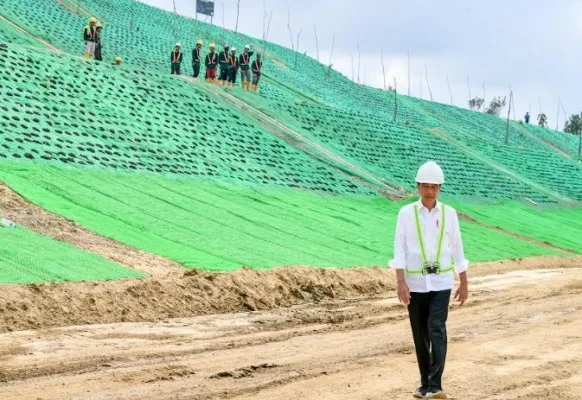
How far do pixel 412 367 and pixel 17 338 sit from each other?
181 inches

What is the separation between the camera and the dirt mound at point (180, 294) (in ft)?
42.8

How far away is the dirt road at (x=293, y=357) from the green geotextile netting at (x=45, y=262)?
5.88 ft

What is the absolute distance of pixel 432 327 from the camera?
8492 millimetres


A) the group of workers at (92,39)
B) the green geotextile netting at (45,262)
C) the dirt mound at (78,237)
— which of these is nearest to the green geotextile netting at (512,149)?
the group of workers at (92,39)

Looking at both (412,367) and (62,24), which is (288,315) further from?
(62,24)

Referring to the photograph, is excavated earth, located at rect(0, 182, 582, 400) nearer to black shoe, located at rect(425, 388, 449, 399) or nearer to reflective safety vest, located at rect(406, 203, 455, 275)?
black shoe, located at rect(425, 388, 449, 399)

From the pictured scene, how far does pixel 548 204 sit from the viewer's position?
Result: 133 ft

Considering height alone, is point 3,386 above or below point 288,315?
above

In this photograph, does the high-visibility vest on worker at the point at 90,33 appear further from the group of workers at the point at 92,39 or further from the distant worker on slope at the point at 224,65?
the distant worker on slope at the point at 224,65

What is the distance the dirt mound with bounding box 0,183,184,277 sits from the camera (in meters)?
17.1

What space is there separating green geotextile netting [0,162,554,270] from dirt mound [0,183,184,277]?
31 centimetres

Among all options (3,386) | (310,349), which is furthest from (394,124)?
(3,386)

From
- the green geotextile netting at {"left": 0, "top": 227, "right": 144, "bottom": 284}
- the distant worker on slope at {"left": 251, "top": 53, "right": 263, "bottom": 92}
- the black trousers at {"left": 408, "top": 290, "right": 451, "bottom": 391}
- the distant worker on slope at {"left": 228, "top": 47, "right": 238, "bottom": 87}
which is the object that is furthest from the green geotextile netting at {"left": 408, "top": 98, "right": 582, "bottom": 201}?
the black trousers at {"left": 408, "top": 290, "right": 451, "bottom": 391}

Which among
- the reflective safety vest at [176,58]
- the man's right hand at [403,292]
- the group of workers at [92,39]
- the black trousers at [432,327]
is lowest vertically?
the black trousers at [432,327]
